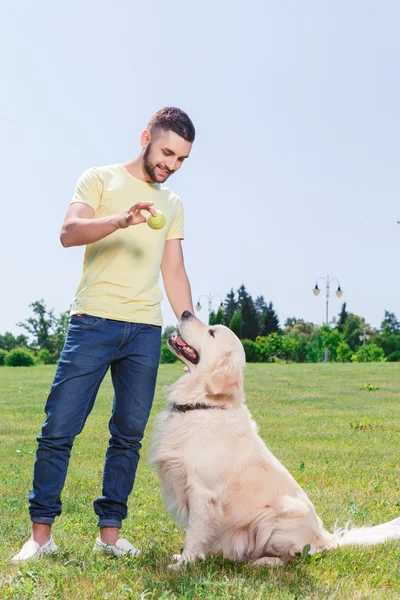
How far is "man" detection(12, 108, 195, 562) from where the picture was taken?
3951 millimetres

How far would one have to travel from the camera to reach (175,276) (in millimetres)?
4492

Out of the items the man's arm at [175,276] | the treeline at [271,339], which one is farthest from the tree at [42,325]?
the man's arm at [175,276]

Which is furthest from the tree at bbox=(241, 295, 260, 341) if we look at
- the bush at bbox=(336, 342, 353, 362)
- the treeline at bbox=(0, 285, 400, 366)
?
the bush at bbox=(336, 342, 353, 362)

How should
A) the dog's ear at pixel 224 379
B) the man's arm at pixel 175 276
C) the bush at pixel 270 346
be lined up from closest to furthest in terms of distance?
the dog's ear at pixel 224 379, the man's arm at pixel 175 276, the bush at pixel 270 346

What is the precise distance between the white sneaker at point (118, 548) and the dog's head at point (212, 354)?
1045 millimetres

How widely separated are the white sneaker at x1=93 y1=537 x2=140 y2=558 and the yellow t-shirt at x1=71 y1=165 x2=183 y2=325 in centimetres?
133

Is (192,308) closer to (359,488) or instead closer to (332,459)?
(359,488)

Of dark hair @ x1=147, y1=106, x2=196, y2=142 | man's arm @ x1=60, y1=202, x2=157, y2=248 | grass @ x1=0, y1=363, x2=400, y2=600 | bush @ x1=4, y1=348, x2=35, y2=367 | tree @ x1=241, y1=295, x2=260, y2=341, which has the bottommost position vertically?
grass @ x1=0, y1=363, x2=400, y2=600

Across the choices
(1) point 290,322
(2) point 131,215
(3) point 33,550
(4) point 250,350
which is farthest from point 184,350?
(1) point 290,322

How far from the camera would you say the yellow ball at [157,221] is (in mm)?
3799

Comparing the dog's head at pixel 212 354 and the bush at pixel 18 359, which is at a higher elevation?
the dog's head at pixel 212 354

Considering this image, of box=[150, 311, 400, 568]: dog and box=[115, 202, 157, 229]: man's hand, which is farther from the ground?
box=[115, 202, 157, 229]: man's hand

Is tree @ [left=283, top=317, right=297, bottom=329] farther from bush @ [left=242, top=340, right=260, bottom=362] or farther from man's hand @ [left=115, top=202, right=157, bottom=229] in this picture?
man's hand @ [left=115, top=202, right=157, bottom=229]

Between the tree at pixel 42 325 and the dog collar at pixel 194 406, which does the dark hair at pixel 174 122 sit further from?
the tree at pixel 42 325
